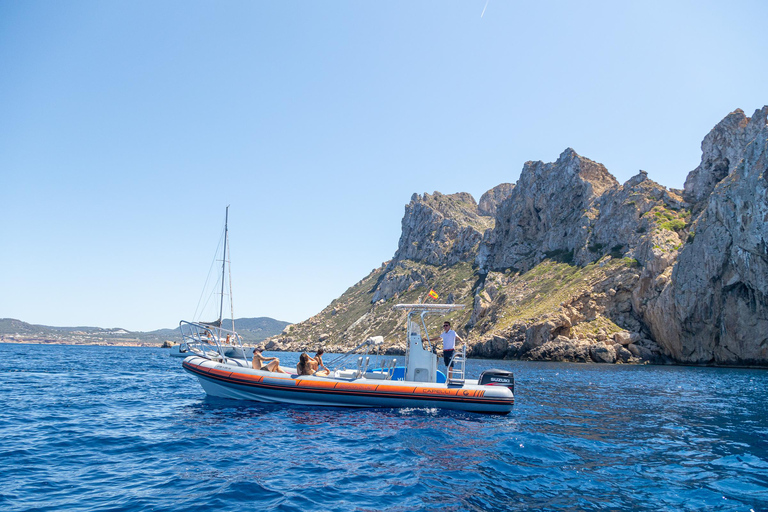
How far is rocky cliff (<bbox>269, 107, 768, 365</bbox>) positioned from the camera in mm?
53750

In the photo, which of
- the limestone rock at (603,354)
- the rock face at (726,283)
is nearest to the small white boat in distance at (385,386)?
the limestone rock at (603,354)

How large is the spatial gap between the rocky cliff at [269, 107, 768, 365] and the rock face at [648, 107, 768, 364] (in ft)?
0.42

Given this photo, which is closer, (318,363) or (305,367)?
(305,367)

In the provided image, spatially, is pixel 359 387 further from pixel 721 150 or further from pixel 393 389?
pixel 721 150

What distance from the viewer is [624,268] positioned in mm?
69500

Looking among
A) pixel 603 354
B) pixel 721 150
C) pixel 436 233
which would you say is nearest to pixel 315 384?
pixel 603 354

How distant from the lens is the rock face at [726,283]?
168 feet

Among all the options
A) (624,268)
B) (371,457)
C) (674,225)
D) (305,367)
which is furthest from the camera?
(674,225)

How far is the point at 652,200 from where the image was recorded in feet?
264

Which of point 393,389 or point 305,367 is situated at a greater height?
point 305,367

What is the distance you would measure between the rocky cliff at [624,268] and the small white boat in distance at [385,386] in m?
44.5

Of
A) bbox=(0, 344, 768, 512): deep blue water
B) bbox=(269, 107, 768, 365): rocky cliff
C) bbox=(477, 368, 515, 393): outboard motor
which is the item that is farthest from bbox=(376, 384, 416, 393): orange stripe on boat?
bbox=(269, 107, 768, 365): rocky cliff

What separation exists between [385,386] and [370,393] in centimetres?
61

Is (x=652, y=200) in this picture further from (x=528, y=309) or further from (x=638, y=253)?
(x=528, y=309)
